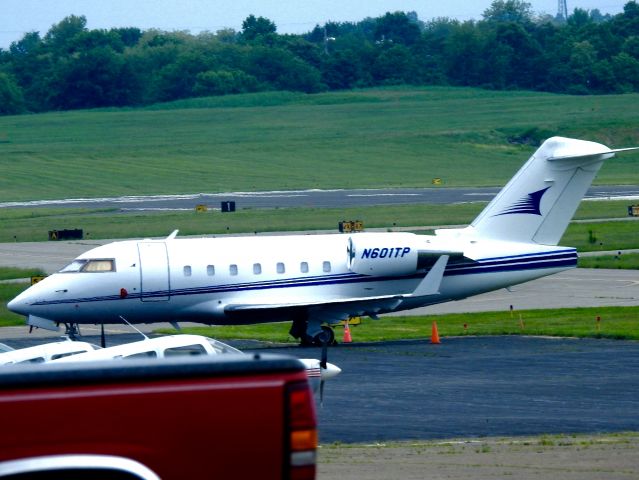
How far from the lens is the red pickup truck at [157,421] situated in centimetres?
747

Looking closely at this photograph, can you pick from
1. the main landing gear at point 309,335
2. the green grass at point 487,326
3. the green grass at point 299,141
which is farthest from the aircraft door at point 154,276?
the green grass at point 299,141

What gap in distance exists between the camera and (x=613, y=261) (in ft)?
162

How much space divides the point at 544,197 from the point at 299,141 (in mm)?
109709

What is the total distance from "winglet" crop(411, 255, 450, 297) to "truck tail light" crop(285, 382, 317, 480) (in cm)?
2352

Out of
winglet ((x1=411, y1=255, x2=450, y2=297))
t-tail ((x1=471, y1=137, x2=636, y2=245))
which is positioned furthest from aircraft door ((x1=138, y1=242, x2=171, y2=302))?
t-tail ((x1=471, y1=137, x2=636, y2=245))

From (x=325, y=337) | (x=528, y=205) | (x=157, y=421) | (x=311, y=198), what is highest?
(x=157, y=421)

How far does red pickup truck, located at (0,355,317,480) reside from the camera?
24.5 ft

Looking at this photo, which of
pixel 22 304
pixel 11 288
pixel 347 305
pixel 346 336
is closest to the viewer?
pixel 22 304

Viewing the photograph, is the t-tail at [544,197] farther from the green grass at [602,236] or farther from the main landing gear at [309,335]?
the green grass at [602,236]

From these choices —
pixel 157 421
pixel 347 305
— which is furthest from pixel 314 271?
pixel 157 421

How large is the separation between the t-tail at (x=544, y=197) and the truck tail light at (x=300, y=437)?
25.2 meters

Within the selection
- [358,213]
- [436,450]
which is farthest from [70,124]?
[436,450]

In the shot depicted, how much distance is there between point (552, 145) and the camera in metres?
32.8

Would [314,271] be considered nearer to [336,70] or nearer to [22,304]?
[22,304]
